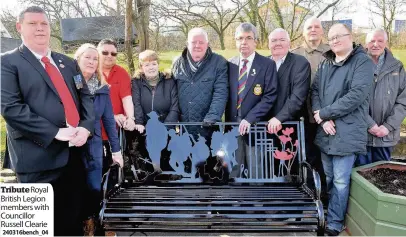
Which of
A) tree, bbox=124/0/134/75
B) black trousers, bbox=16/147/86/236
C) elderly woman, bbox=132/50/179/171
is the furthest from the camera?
tree, bbox=124/0/134/75

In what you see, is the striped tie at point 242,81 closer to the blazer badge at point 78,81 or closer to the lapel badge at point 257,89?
the lapel badge at point 257,89

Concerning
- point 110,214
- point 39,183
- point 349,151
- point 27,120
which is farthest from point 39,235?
point 349,151

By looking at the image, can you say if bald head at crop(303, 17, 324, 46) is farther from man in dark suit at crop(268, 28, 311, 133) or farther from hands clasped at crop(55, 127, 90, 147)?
hands clasped at crop(55, 127, 90, 147)

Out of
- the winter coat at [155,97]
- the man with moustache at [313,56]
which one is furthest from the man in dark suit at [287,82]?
the winter coat at [155,97]

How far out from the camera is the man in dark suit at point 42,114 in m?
2.46

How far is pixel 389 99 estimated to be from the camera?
369 cm

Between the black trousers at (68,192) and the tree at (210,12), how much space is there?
3581 millimetres

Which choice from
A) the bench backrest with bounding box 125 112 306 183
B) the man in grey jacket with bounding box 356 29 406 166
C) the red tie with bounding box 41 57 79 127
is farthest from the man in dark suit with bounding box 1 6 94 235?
the man in grey jacket with bounding box 356 29 406 166

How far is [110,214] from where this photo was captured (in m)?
2.85

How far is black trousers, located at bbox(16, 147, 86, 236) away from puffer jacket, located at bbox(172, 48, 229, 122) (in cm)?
128

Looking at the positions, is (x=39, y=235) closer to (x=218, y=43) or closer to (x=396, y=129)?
(x=396, y=129)

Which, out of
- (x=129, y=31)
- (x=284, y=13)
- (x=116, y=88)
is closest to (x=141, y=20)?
(x=129, y=31)

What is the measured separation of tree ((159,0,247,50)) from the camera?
6.27m

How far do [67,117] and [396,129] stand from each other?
10.4ft
